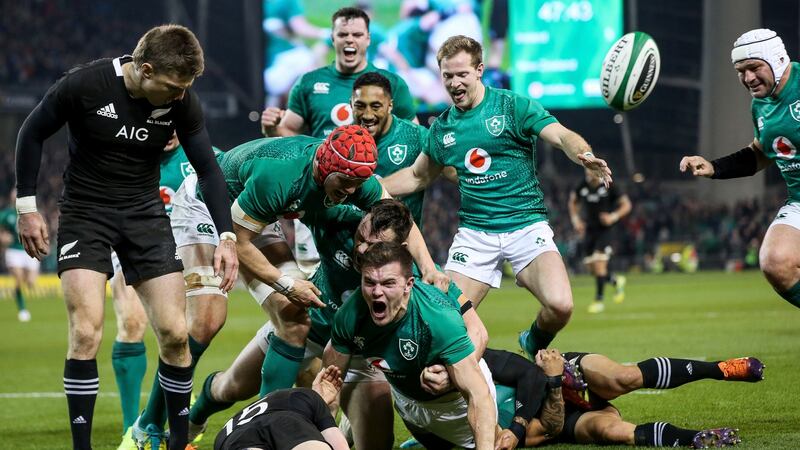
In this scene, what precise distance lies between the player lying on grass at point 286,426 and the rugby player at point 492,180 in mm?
2520

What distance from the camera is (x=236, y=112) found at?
35344 millimetres

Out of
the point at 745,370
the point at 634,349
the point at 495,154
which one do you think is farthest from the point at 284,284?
the point at 634,349

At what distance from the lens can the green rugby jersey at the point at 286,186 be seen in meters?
6.16

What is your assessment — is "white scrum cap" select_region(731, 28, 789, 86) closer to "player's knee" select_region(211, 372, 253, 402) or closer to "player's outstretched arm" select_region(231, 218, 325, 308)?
"player's outstretched arm" select_region(231, 218, 325, 308)

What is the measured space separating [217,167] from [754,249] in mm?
28653

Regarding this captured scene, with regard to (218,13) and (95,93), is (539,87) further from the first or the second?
(95,93)

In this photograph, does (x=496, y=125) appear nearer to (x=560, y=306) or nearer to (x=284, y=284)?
(x=560, y=306)

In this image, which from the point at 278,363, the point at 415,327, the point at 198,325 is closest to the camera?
the point at 415,327

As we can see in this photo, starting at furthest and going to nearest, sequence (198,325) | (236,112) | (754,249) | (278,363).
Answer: (236,112) < (754,249) < (198,325) < (278,363)

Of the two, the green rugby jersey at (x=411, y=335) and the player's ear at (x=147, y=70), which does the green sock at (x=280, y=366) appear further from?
the player's ear at (x=147, y=70)

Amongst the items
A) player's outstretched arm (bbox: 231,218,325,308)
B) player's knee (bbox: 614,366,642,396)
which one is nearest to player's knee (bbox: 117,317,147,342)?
player's outstretched arm (bbox: 231,218,325,308)

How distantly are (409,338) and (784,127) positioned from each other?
11.1 feet

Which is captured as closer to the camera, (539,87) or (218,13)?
(539,87)

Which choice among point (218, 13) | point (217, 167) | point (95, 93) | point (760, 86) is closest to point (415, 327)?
point (217, 167)
